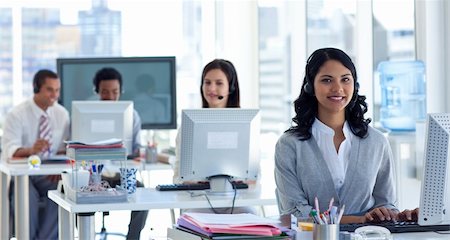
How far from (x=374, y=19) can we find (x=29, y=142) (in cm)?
270

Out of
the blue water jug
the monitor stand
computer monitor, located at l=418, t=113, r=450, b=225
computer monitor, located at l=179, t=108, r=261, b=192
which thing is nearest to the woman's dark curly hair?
computer monitor, located at l=418, t=113, r=450, b=225

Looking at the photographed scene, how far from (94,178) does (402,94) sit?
229cm

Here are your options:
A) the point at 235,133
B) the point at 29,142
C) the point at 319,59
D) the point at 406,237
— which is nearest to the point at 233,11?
the point at 29,142

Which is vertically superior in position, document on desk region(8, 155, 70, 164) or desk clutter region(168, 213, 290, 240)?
document on desk region(8, 155, 70, 164)

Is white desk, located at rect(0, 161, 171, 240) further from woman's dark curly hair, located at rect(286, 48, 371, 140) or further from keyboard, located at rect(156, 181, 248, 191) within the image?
woman's dark curly hair, located at rect(286, 48, 371, 140)

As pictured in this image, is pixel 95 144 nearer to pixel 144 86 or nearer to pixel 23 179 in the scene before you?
pixel 23 179

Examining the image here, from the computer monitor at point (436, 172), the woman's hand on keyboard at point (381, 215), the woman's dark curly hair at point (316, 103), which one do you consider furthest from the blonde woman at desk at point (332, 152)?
the computer monitor at point (436, 172)

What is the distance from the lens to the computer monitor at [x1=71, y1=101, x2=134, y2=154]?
5.45 metres

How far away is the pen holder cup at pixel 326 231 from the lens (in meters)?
2.50

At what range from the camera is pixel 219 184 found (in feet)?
13.9

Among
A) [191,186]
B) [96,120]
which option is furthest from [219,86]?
[96,120]

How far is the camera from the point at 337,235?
2.52 m

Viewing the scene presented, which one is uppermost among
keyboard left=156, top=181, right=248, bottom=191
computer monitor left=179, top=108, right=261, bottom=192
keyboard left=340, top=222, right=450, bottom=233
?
computer monitor left=179, top=108, right=261, bottom=192

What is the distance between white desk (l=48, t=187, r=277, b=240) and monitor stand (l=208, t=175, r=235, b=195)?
50 millimetres
